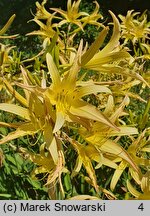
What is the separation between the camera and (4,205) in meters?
1.29

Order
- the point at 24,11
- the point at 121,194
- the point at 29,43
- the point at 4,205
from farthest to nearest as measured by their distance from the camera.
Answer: the point at 24,11
the point at 29,43
the point at 121,194
the point at 4,205

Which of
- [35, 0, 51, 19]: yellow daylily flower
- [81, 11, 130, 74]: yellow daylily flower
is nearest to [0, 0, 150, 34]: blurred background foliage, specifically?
[35, 0, 51, 19]: yellow daylily flower

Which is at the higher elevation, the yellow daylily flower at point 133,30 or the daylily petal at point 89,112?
the yellow daylily flower at point 133,30

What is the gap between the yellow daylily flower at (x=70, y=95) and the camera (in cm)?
119

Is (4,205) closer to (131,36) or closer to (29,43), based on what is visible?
(131,36)

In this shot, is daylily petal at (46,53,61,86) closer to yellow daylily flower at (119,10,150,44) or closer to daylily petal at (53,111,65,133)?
daylily petal at (53,111,65,133)

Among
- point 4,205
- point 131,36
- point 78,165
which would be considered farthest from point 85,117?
point 131,36

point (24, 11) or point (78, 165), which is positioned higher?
point (24, 11)

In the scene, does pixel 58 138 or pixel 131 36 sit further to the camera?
pixel 131 36

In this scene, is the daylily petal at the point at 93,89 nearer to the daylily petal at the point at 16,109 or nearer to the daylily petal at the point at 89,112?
the daylily petal at the point at 89,112

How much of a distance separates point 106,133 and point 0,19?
23.6ft

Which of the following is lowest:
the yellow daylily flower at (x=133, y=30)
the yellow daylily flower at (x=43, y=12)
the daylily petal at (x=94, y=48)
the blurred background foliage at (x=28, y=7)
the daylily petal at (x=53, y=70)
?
the daylily petal at (x=53, y=70)

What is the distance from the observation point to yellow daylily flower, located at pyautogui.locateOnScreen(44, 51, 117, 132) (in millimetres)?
1192

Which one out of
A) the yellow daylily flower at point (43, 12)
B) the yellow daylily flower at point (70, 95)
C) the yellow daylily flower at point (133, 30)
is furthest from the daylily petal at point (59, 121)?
the yellow daylily flower at point (133, 30)
